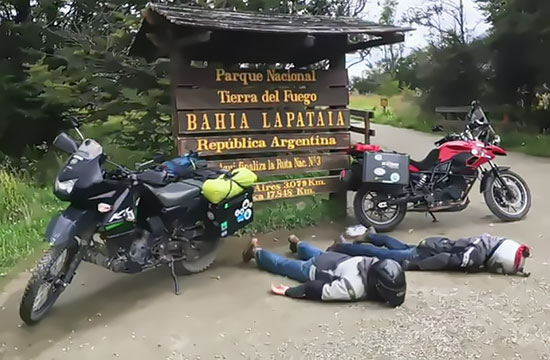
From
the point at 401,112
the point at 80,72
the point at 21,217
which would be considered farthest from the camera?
the point at 401,112

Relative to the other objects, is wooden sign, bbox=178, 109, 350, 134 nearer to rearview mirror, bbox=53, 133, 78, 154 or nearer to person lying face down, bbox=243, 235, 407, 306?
rearview mirror, bbox=53, 133, 78, 154

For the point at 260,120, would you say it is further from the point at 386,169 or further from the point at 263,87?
the point at 386,169

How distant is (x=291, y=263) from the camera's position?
4992mm

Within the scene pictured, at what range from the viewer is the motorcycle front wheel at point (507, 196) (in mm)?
6750

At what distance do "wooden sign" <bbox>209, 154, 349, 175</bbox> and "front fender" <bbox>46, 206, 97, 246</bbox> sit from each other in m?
2.07

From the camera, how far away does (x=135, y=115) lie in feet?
31.8

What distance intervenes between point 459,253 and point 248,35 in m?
3.17

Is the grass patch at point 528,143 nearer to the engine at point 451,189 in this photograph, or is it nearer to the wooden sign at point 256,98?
the engine at point 451,189

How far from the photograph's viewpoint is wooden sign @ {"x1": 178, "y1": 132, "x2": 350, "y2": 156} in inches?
241

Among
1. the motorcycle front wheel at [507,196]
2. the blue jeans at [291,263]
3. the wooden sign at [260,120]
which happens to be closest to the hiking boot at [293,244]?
the blue jeans at [291,263]

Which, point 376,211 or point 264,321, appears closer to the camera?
point 264,321

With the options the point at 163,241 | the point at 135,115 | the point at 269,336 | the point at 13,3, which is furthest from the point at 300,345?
the point at 13,3

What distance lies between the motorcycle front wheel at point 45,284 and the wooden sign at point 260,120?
2.15 m

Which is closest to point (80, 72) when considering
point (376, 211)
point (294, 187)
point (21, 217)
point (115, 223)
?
point (21, 217)
